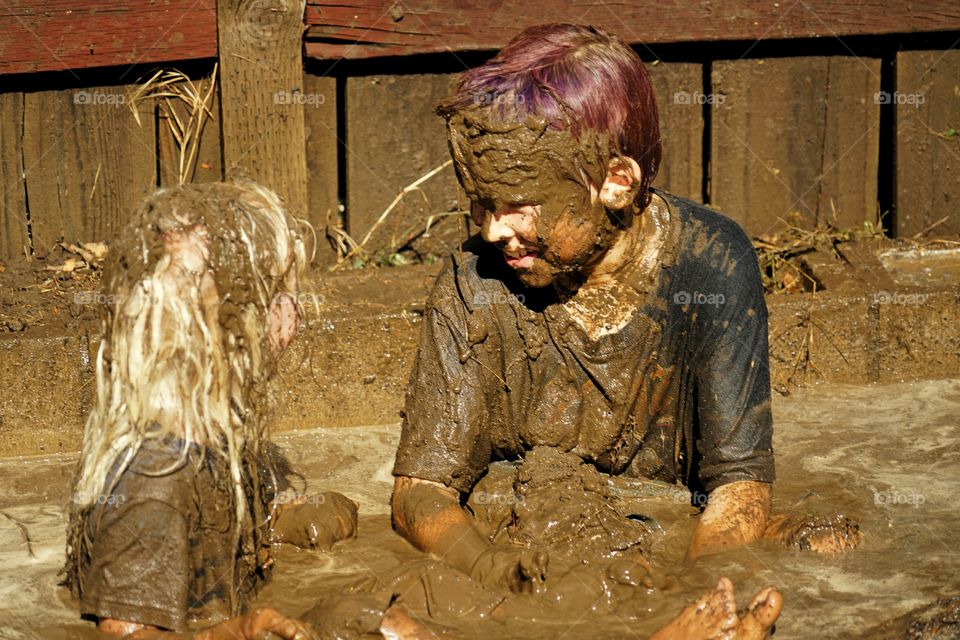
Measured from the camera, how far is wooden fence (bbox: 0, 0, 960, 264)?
22.1 feet

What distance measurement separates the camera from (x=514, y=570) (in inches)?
190

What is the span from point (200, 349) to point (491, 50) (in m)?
3.07

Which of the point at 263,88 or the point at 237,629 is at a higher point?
the point at 263,88

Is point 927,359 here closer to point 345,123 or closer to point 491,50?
point 491,50

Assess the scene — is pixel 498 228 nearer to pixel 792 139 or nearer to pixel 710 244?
pixel 710 244

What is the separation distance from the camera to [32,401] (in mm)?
6223

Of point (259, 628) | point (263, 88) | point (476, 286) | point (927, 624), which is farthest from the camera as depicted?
point (263, 88)

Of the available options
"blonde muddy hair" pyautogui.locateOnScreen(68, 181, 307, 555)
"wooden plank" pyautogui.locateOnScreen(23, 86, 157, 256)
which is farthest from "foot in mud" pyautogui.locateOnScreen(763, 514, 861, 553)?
"wooden plank" pyautogui.locateOnScreen(23, 86, 157, 256)

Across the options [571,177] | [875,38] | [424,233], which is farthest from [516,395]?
[875,38]

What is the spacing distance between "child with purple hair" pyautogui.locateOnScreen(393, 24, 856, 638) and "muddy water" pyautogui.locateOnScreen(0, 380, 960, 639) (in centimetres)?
17

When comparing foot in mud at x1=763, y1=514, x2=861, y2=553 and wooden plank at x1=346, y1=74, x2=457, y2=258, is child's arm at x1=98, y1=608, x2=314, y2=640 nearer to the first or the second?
foot in mud at x1=763, y1=514, x2=861, y2=553

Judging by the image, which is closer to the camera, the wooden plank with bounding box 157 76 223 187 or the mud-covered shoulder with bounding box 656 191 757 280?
the mud-covered shoulder with bounding box 656 191 757 280

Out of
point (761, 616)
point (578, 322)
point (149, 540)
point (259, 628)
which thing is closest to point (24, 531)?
point (149, 540)

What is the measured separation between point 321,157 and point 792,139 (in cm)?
233
